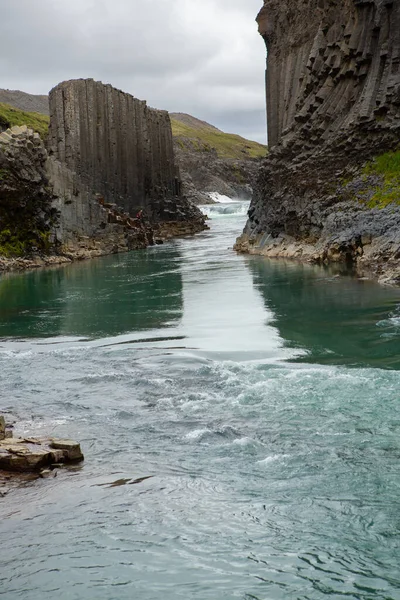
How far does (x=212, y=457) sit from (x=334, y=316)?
48.4ft

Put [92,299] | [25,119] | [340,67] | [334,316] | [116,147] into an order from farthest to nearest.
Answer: [25,119] → [116,147] → [340,67] → [92,299] → [334,316]

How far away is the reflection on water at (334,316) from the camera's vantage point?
20.9m

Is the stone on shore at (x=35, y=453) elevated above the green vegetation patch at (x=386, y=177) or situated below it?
below

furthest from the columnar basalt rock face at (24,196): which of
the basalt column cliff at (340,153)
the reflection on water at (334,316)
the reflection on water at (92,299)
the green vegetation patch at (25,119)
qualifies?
the green vegetation patch at (25,119)

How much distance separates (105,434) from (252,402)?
336 centimetres

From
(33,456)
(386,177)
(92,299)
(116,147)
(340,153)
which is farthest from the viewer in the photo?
(116,147)

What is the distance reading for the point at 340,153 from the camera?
49.6m

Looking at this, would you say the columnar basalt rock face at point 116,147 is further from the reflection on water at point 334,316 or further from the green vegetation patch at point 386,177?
the reflection on water at point 334,316

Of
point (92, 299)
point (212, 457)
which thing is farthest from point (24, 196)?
point (212, 457)

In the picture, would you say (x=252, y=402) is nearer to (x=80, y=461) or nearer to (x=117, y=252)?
(x=80, y=461)

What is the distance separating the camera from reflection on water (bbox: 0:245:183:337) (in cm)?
2909

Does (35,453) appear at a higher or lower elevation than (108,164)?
lower

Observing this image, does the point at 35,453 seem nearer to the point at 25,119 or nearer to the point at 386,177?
the point at 386,177

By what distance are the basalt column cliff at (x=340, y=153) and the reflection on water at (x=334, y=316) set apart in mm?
4206
